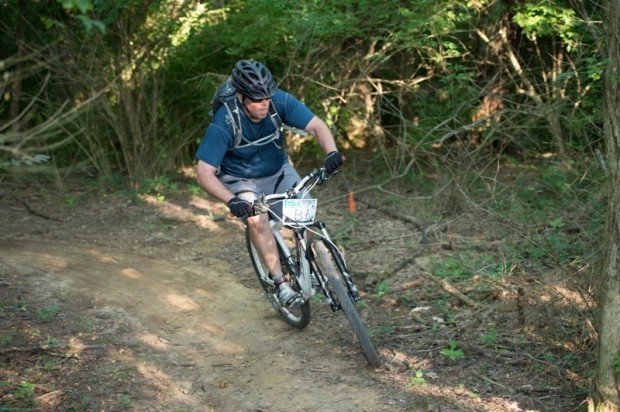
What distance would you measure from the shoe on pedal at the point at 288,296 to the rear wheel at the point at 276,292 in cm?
9

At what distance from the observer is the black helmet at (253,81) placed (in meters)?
5.06

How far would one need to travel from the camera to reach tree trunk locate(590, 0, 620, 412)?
3.90 m

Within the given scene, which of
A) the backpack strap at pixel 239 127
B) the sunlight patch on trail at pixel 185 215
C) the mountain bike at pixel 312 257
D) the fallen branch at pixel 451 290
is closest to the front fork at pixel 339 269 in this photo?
the mountain bike at pixel 312 257

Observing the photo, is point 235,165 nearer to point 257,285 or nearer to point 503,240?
point 257,285

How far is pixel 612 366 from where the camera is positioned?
398 centimetres

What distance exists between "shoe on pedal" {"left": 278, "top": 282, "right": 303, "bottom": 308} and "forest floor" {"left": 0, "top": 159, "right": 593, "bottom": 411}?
33cm

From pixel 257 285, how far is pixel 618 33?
413 cm

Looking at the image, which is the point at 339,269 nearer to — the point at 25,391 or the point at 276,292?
the point at 276,292

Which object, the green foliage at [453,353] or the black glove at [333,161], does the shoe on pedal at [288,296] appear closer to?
the black glove at [333,161]

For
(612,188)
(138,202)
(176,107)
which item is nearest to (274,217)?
(612,188)

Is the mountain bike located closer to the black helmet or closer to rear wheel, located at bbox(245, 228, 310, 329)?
rear wheel, located at bbox(245, 228, 310, 329)

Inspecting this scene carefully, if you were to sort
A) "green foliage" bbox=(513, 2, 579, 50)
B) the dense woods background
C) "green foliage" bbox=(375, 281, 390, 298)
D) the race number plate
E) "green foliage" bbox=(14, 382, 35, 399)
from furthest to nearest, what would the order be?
1. the dense woods background
2. "green foliage" bbox=(513, 2, 579, 50)
3. "green foliage" bbox=(375, 281, 390, 298)
4. the race number plate
5. "green foliage" bbox=(14, 382, 35, 399)

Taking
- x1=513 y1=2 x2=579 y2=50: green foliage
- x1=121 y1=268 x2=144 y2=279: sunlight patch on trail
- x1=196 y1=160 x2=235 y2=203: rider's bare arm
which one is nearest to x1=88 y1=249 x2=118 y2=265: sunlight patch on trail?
x1=121 y1=268 x2=144 y2=279: sunlight patch on trail

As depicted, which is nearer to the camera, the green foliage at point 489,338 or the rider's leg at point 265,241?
the green foliage at point 489,338
